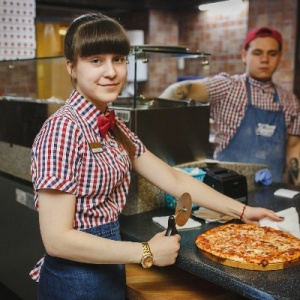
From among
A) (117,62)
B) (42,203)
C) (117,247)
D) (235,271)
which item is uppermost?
(117,62)

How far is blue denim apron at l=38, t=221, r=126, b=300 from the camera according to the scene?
1.58 m

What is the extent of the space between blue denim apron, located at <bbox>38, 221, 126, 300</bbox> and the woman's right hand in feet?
0.67

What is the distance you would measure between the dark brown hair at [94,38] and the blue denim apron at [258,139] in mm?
2067

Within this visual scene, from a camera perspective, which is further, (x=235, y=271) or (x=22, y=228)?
(x=22, y=228)

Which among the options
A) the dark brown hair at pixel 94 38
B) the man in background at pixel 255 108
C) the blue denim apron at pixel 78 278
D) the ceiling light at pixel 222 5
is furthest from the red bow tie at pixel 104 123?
the ceiling light at pixel 222 5

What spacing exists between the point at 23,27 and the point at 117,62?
250 cm

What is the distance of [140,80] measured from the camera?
22.5ft

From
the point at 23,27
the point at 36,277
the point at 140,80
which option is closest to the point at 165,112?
the point at 36,277

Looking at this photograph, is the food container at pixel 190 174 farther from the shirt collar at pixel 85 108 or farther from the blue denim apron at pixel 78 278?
the shirt collar at pixel 85 108

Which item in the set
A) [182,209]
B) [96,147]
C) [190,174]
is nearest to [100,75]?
[96,147]

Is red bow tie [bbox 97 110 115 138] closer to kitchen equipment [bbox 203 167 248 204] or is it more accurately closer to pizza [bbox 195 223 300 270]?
pizza [bbox 195 223 300 270]

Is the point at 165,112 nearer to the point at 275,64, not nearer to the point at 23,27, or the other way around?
the point at 275,64

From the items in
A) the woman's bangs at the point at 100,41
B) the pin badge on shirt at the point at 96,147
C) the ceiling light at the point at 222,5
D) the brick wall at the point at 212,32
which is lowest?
the pin badge on shirt at the point at 96,147

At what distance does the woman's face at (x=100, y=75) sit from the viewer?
4.91 feet
